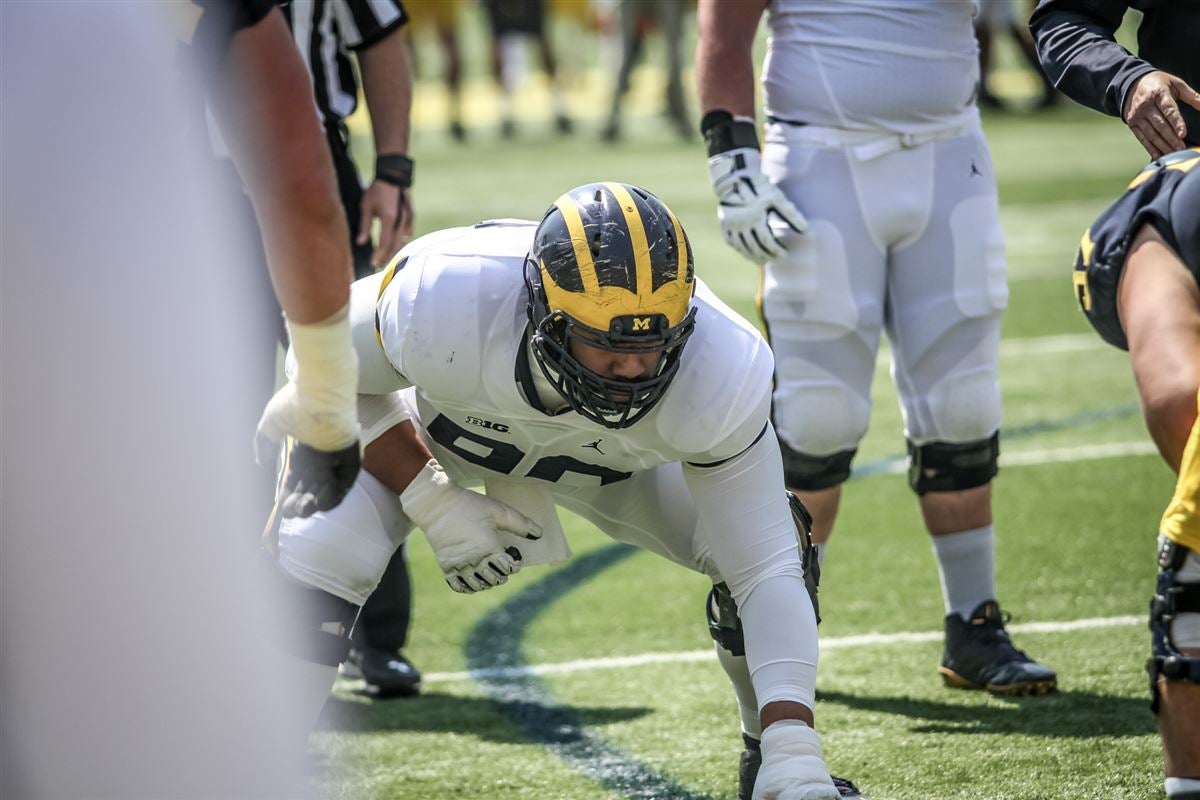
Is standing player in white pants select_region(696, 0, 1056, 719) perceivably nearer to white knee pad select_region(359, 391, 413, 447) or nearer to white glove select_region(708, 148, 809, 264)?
white glove select_region(708, 148, 809, 264)

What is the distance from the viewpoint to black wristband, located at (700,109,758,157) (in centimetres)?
361

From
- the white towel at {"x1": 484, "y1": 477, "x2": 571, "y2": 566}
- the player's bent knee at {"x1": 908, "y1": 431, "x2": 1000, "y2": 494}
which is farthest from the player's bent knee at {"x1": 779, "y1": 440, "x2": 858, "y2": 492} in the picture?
the white towel at {"x1": 484, "y1": 477, "x2": 571, "y2": 566}

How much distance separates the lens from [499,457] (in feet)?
9.46

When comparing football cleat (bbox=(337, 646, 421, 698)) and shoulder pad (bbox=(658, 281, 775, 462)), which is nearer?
shoulder pad (bbox=(658, 281, 775, 462))

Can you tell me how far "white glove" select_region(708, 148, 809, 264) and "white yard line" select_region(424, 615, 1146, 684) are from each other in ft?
3.32

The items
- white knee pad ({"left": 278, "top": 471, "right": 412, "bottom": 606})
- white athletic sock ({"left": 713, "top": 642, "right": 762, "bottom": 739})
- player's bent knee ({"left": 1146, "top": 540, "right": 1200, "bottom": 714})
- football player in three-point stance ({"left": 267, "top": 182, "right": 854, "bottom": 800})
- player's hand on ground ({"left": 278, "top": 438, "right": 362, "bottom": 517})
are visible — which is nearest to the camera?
player's hand on ground ({"left": 278, "top": 438, "right": 362, "bottom": 517})

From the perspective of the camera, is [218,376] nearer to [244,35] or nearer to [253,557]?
[253,557]

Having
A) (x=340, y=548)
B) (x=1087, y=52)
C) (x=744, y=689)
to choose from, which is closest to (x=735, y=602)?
(x=744, y=689)

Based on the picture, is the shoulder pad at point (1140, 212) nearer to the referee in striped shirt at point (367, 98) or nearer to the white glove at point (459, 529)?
the white glove at point (459, 529)

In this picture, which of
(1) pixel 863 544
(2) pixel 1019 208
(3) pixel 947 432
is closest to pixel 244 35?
(3) pixel 947 432

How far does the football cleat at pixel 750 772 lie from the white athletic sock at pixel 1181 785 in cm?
61

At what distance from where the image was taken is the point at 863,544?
4773 millimetres

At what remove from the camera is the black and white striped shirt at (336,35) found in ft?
12.4

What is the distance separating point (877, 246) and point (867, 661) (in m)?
0.99
